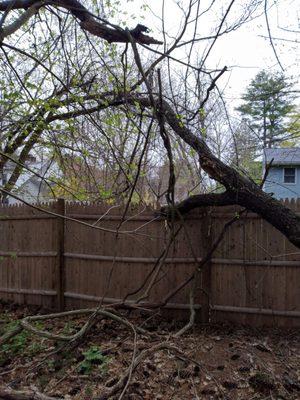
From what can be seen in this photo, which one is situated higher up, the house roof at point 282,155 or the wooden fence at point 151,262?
the house roof at point 282,155

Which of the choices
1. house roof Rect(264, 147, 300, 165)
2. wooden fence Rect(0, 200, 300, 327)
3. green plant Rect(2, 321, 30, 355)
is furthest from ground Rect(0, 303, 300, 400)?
house roof Rect(264, 147, 300, 165)

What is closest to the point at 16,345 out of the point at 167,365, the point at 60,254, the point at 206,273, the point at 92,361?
the point at 92,361

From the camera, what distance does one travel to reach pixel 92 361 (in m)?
4.68

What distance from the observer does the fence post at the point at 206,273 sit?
20.3 feet

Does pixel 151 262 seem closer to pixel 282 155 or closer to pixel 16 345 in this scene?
pixel 16 345

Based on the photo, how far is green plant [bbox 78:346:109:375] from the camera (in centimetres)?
454

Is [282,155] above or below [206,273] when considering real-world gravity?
above

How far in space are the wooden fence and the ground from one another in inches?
18.6

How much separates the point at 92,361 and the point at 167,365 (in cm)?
82

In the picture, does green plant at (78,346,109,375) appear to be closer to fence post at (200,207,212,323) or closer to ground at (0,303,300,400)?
ground at (0,303,300,400)

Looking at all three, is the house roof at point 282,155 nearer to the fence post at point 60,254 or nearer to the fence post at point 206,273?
the fence post at point 206,273

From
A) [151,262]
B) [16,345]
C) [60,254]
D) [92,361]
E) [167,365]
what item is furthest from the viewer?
[60,254]

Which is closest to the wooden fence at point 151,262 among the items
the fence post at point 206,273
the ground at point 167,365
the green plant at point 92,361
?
the fence post at point 206,273

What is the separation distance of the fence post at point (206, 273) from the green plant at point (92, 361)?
1.89 metres
